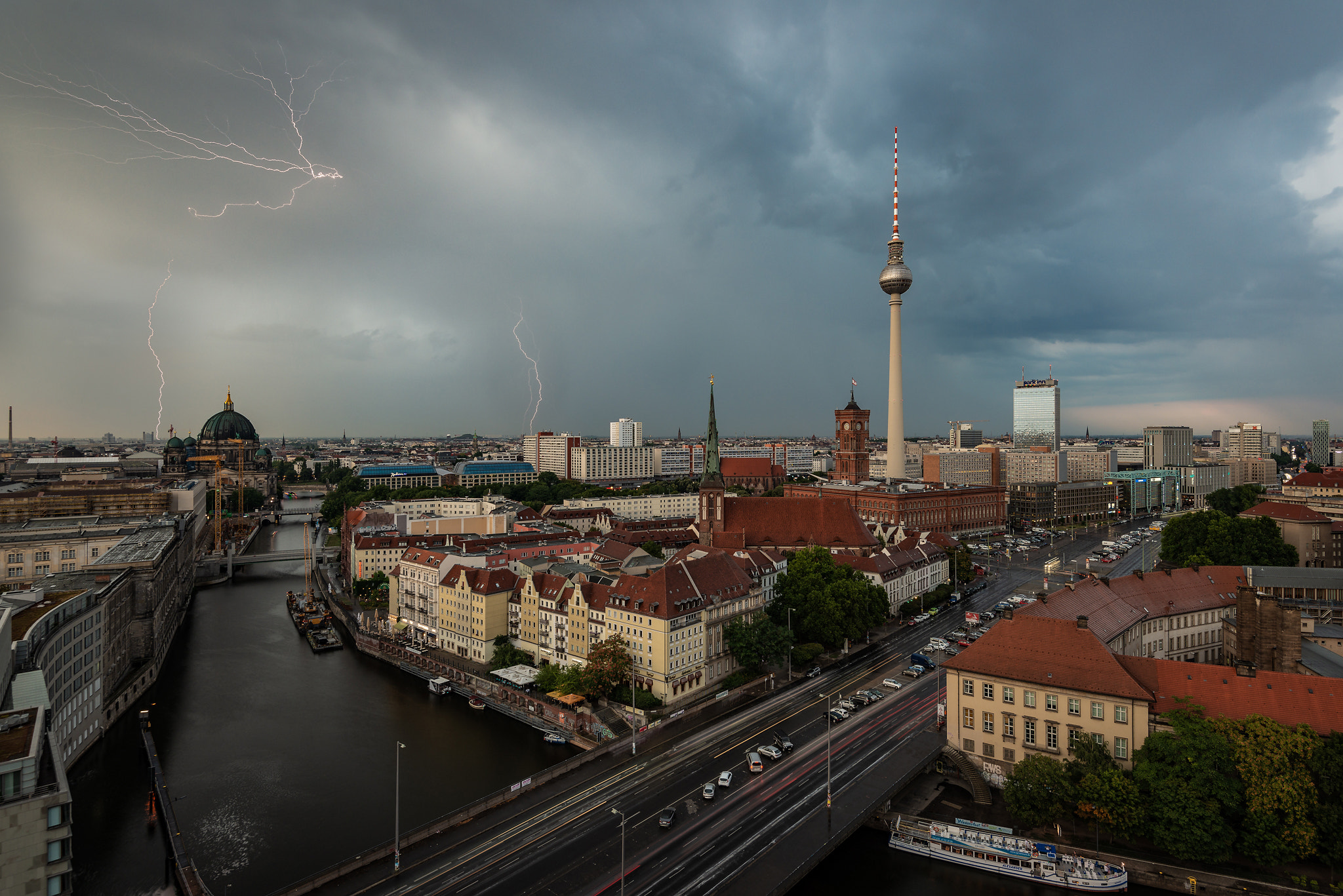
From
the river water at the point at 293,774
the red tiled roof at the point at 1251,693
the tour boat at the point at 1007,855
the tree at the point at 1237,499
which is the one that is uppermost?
the tree at the point at 1237,499

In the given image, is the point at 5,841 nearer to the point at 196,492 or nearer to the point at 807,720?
the point at 807,720

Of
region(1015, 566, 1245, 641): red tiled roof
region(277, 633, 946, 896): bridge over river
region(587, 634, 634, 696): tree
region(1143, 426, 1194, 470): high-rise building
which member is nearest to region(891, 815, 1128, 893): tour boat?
region(277, 633, 946, 896): bridge over river

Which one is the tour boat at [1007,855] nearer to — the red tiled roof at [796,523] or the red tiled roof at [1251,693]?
the red tiled roof at [1251,693]

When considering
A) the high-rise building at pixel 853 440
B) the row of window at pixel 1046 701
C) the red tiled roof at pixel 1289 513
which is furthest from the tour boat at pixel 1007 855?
the high-rise building at pixel 853 440

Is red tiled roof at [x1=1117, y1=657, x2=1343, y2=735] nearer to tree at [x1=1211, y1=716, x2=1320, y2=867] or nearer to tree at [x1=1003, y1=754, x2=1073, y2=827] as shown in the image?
tree at [x1=1211, y1=716, x2=1320, y2=867]

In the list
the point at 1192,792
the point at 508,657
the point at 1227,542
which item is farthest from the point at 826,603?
the point at 1227,542

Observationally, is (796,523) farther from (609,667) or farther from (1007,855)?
(1007,855)

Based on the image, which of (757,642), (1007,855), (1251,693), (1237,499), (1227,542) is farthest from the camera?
(1237,499)
